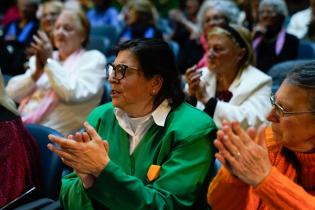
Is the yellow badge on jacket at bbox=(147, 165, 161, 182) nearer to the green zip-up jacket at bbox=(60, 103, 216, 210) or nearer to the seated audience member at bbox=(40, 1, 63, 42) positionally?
the green zip-up jacket at bbox=(60, 103, 216, 210)

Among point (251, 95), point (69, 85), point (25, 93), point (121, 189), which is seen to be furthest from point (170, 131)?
point (25, 93)

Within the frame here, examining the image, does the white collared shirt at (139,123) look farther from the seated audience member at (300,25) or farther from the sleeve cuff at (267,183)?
the seated audience member at (300,25)

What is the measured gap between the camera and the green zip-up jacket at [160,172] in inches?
57.5

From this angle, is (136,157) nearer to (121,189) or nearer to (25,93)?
(121,189)

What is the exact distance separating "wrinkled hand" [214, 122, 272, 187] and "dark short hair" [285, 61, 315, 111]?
0.80ft

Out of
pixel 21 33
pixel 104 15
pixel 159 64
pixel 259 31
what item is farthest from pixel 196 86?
pixel 104 15

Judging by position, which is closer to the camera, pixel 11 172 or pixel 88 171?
pixel 88 171

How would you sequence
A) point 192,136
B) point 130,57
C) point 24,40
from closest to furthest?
point 192,136 < point 130,57 < point 24,40

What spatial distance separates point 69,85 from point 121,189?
1.42m

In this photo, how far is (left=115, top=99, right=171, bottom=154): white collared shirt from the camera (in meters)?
1.74

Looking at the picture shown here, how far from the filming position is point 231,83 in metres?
2.64

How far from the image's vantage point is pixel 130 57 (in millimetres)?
1771

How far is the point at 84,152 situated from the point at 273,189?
0.51 m

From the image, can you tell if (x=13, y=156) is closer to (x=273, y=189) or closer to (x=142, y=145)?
(x=142, y=145)
